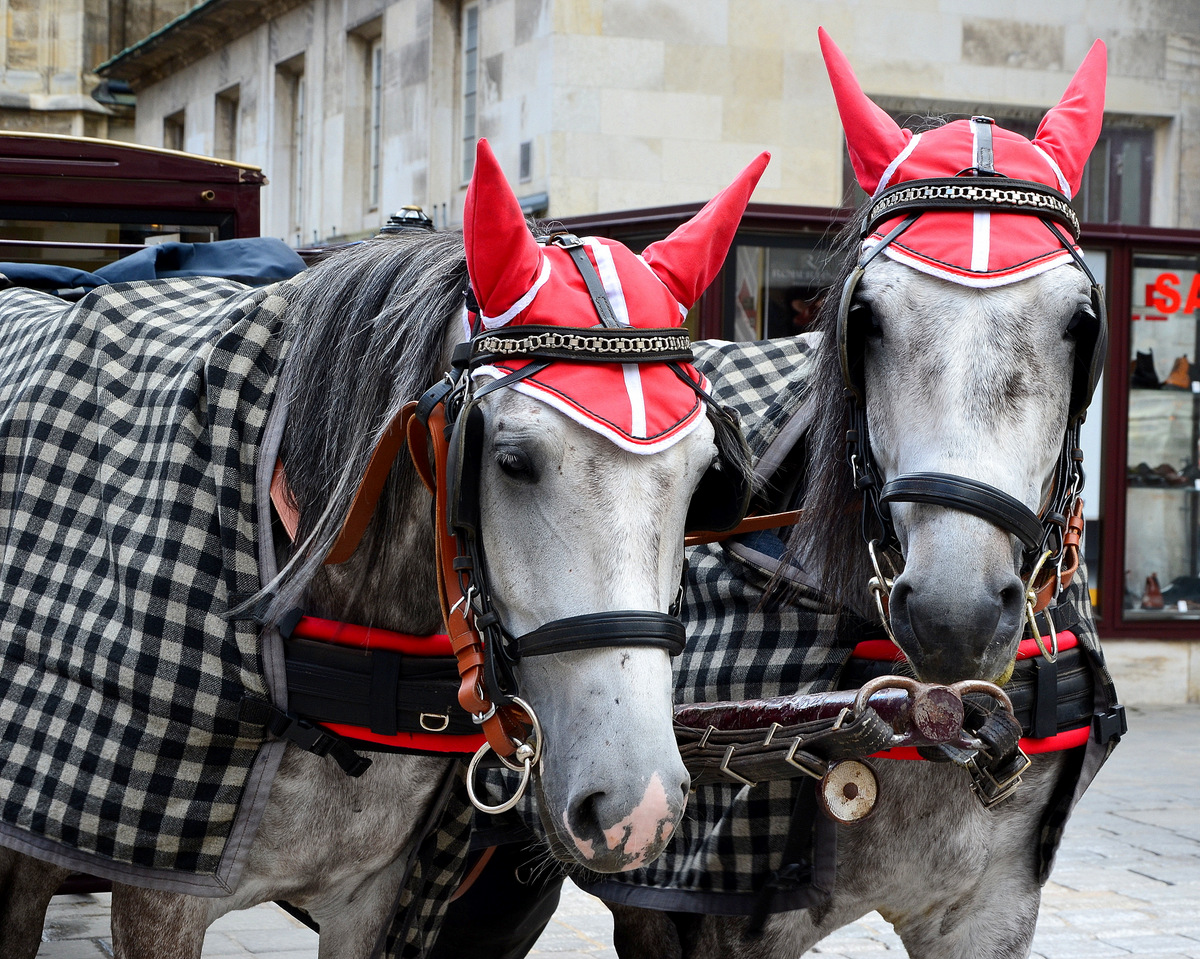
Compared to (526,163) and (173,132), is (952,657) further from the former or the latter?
(173,132)

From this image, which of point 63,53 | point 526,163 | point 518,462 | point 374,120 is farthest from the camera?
point 63,53

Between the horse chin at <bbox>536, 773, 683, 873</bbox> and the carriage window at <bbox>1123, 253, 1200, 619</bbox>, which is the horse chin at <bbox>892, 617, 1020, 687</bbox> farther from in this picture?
the carriage window at <bbox>1123, 253, 1200, 619</bbox>

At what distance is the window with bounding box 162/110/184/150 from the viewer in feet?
62.1

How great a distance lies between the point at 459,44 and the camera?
1194 centimetres

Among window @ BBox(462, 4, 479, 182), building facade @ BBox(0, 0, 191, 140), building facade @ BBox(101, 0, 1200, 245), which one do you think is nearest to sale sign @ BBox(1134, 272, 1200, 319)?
building facade @ BBox(101, 0, 1200, 245)

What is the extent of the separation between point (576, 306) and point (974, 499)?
24.8 inches

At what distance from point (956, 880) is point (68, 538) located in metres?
1.66

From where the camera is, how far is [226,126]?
17.3 meters

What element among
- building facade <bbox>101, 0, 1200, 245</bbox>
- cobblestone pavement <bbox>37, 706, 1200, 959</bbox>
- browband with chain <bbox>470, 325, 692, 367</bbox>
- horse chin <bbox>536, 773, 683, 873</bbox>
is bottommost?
cobblestone pavement <bbox>37, 706, 1200, 959</bbox>

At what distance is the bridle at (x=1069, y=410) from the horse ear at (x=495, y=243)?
1.96 feet

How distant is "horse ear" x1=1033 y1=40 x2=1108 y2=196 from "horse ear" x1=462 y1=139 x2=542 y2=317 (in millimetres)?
1036

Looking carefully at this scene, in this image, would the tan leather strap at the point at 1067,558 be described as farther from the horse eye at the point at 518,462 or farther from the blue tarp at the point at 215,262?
the blue tarp at the point at 215,262

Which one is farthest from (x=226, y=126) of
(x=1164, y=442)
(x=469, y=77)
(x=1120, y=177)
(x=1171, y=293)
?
(x=1164, y=442)

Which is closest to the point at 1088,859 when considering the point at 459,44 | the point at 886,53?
the point at 886,53
